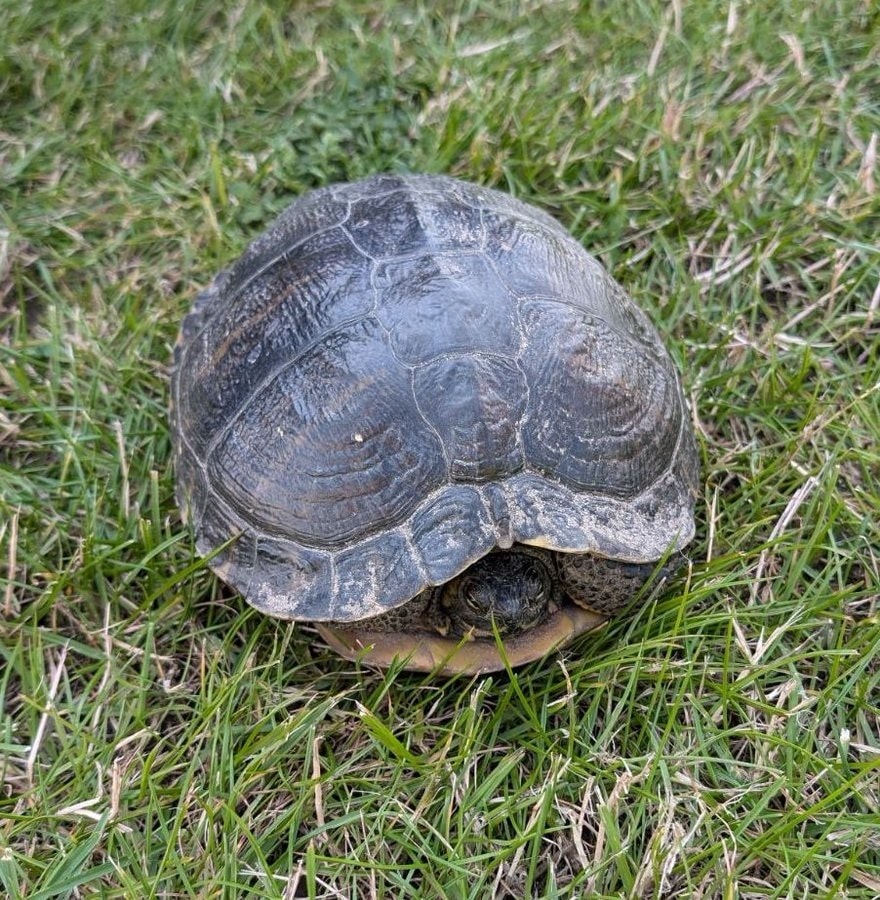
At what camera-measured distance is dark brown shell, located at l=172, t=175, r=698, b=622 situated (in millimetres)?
1861

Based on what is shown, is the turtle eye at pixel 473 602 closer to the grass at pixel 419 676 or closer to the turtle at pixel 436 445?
the turtle at pixel 436 445

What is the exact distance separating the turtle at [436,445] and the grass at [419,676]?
0.55 feet

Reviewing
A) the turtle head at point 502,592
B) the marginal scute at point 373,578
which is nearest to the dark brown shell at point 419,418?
the marginal scute at point 373,578

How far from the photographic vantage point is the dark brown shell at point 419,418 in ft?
6.11

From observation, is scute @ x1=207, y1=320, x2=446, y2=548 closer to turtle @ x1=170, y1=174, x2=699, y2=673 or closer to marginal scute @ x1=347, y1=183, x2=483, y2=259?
turtle @ x1=170, y1=174, x2=699, y2=673

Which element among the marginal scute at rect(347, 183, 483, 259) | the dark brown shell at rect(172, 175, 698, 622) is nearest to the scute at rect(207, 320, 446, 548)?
the dark brown shell at rect(172, 175, 698, 622)

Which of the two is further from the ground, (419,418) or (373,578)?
(419,418)

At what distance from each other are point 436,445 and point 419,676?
0.62m

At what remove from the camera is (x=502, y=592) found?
1.96 metres

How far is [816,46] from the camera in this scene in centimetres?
319

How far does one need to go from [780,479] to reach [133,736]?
1800 mm

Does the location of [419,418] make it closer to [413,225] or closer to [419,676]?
[413,225]

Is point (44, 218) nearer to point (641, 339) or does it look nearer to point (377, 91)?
point (377, 91)

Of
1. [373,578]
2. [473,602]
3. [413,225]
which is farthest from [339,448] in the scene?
[413,225]
